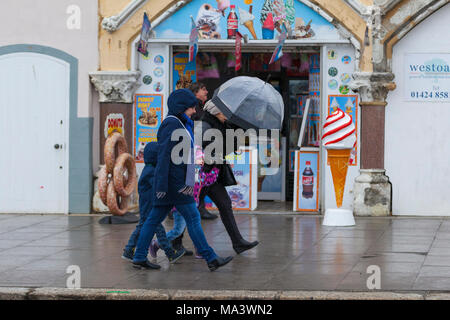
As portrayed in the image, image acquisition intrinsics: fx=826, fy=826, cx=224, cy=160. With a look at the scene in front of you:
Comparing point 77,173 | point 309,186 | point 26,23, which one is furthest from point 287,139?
point 26,23

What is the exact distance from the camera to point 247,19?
44.9 feet

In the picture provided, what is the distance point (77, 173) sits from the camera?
1401 centimetres

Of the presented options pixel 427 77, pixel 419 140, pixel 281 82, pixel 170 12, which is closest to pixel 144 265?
pixel 170 12

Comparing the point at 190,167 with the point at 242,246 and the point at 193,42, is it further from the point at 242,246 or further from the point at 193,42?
the point at 193,42

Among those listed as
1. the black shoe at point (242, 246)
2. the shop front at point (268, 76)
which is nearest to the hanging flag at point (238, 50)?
the shop front at point (268, 76)

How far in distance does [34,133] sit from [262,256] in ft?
19.4

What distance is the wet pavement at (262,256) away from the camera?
8094 mm

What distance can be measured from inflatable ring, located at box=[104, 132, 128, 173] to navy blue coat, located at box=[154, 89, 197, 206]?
404cm

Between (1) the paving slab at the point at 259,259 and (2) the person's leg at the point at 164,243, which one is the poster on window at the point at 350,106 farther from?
(2) the person's leg at the point at 164,243

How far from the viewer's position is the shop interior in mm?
15078

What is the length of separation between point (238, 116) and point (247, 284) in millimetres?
2196

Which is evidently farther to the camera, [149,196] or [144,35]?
[144,35]

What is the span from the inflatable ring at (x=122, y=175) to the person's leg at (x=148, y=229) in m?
3.85

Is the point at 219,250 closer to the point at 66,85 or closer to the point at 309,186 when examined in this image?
the point at 309,186
